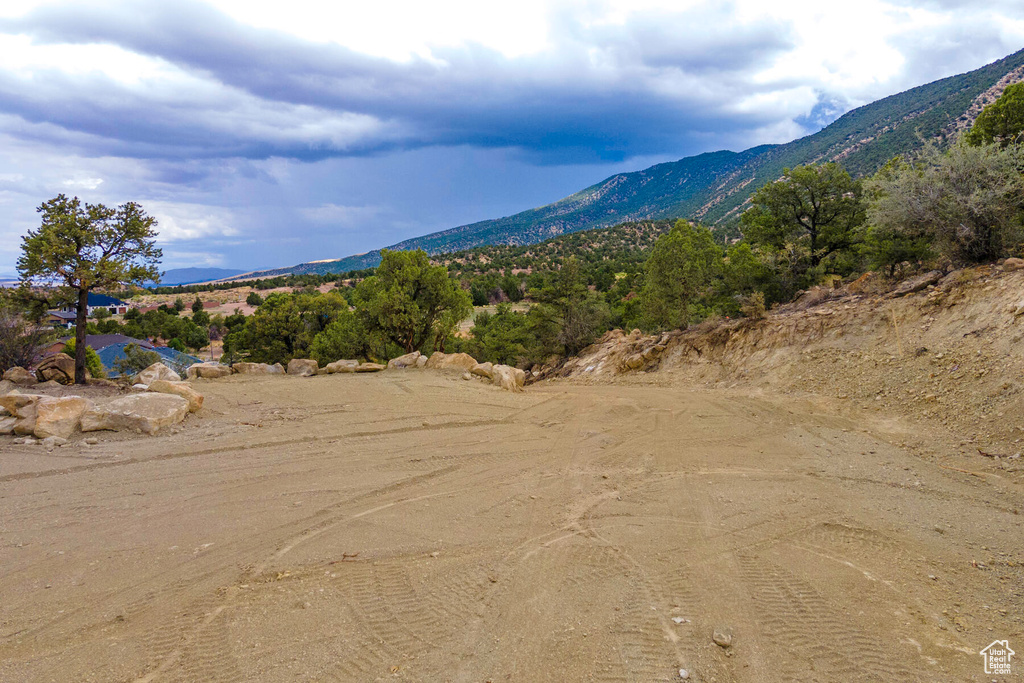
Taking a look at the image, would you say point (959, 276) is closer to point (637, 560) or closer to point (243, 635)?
point (637, 560)

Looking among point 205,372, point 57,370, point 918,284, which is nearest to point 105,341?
point 57,370

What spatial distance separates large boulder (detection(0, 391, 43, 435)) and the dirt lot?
79cm

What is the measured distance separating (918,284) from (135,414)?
53.3 feet

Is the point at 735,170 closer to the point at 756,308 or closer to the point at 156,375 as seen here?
the point at 756,308

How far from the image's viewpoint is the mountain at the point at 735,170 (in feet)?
182

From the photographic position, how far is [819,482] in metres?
6.06

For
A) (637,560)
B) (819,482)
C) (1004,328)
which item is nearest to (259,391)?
(637,560)

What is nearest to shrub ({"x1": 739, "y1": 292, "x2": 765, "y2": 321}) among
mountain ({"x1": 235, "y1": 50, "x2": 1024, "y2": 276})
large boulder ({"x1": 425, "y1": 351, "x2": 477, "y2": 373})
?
mountain ({"x1": 235, "y1": 50, "x2": 1024, "y2": 276})

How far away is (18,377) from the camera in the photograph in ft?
35.8

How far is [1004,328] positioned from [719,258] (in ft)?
42.8

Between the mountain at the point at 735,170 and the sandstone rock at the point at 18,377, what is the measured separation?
2337 cm

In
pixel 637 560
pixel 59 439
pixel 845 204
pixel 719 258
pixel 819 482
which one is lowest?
pixel 819 482

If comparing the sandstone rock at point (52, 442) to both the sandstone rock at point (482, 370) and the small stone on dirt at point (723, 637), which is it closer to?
the small stone on dirt at point (723, 637)

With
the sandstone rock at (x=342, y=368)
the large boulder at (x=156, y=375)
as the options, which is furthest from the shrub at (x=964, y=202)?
the large boulder at (x=156, y=375)
